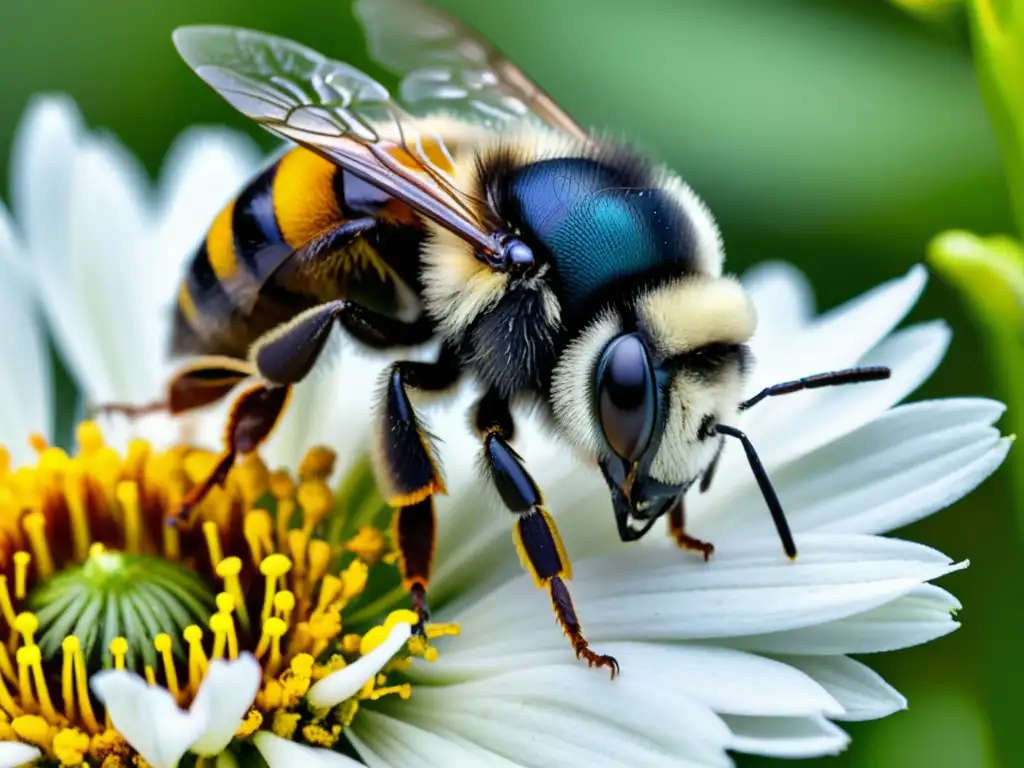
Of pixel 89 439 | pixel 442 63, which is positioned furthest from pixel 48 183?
pixel 442 63

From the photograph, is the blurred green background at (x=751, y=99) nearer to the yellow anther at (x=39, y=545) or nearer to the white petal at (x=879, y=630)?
the white petal at (x=879, y=630)

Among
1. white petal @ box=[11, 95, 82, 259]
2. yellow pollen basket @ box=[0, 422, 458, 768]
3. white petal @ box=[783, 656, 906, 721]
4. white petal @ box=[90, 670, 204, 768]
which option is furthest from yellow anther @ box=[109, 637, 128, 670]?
white petal @ box=[11, 95, 82, 259]

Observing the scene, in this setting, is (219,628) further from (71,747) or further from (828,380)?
(828,380)

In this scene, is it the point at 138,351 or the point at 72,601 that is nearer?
the point at 72,601

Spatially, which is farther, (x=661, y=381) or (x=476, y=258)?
(x=476, y=258)

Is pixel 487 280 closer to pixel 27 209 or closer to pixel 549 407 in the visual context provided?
pixel 549 407

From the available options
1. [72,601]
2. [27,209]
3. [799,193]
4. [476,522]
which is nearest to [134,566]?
[72,601]

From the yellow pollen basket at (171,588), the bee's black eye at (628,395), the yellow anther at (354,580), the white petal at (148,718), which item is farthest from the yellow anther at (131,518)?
the bee's black eye at (628,395)
